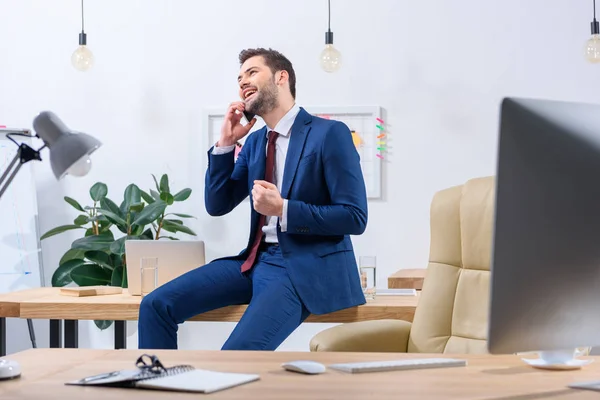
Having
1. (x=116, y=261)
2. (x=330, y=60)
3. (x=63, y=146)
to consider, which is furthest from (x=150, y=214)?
(x=63, y=146)

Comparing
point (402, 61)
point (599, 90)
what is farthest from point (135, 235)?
point (599, 90)

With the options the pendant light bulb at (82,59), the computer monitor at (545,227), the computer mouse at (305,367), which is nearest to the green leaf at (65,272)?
the pendant light bulb at (82,59)

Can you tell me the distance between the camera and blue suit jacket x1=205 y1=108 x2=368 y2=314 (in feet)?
8.21

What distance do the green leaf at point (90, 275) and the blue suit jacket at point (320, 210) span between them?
6.28 ft

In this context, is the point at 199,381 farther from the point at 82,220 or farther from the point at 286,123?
the point at 82,220

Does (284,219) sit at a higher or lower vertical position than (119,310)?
higher

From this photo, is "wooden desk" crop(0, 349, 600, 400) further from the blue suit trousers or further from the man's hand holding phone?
the man's hand holding phone

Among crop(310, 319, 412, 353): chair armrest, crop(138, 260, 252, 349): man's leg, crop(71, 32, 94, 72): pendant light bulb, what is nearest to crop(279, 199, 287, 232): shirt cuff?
crop(138, 260, 252, 349): man's leg

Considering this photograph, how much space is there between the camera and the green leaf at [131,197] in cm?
442

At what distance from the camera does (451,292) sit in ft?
7.64

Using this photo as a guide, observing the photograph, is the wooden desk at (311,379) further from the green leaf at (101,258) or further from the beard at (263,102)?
the green leaf at (101,258)

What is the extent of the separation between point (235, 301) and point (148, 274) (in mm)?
369

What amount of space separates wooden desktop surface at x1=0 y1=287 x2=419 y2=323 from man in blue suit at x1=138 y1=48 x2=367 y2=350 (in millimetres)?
47

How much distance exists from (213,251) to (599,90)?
2507 millimetres
